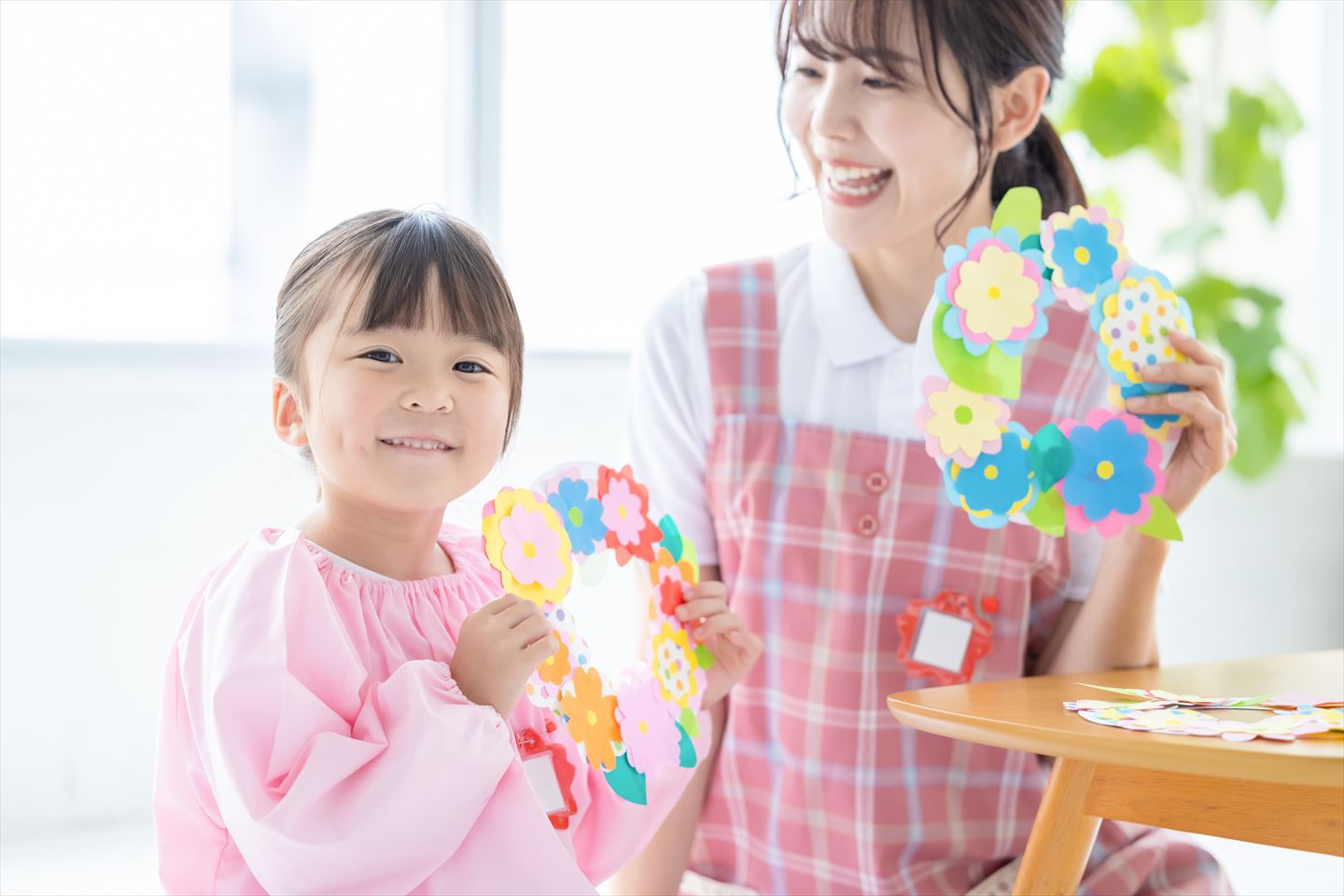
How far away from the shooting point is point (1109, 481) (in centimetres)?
106

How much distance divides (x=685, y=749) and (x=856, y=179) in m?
0.57

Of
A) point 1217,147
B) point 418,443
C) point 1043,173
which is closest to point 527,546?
point 418,443

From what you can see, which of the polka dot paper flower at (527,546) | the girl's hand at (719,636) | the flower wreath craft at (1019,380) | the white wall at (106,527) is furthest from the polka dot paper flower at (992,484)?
the white wall at (106,527)

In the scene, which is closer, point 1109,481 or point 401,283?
point 401,283

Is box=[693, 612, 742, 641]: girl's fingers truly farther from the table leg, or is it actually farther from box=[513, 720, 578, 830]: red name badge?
the table leg

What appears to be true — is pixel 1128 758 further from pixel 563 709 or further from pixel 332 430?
pixel 332 430

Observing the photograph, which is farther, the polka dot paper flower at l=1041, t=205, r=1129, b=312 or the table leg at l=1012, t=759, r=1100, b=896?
the polka dot paper flower at l=1041, t=205, r=1129, b=312

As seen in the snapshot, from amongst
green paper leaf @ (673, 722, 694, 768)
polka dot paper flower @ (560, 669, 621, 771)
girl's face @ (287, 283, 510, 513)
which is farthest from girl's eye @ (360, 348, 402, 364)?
green paper leaf @ (673, 722, 694, 768)

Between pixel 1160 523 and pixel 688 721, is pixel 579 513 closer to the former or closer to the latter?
pixel 688 721

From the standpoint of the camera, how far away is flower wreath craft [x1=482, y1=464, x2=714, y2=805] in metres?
0.95

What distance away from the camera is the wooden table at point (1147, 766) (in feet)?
2.57

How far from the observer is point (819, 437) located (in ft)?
4.20

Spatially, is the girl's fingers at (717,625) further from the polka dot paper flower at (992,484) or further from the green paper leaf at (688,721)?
the polka dot paper flower at (992,484)

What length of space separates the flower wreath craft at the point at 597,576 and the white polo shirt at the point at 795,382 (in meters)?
0.24
